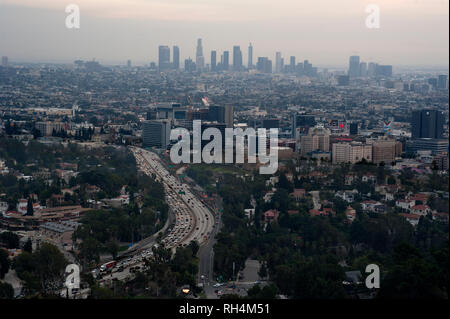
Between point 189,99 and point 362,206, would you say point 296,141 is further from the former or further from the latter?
point 189,99

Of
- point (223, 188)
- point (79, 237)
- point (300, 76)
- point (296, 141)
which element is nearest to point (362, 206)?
point (223, 188)

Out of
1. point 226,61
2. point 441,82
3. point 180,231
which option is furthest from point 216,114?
point 441,82

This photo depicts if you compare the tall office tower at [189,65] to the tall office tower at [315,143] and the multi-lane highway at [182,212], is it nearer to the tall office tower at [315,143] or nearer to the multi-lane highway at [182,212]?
the tall office tower at [315,143]

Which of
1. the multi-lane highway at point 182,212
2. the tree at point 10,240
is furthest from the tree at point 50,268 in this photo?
the multi-lane highway at point 182,212

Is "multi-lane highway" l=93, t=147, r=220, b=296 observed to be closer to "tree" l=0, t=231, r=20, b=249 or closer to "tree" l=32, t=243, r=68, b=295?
"tree" l=32, t=243, r=68, b=295

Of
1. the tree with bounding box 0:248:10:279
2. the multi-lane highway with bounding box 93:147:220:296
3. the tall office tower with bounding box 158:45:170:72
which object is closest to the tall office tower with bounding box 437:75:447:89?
the tall office tower with bounding box 158:45:170:72

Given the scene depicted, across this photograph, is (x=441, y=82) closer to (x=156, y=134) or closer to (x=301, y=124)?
(x=301, y=124)
